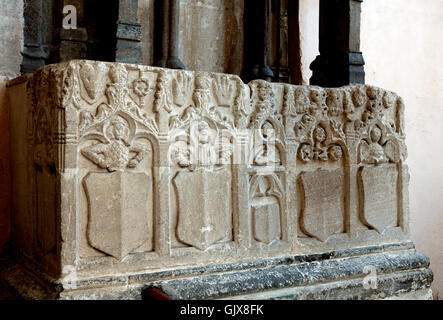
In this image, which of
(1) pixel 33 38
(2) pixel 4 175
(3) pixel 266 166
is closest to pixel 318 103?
(3) pixel 266 166

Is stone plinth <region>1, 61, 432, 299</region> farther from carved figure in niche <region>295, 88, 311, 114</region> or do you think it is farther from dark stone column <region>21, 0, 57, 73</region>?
dark stone column <region>21, 0, 57, 73</region>

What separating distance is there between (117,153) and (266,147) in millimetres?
822

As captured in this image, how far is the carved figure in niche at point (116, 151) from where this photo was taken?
6.95ft

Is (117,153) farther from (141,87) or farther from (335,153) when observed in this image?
(335,153)

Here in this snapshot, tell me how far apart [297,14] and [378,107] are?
1.41 meters

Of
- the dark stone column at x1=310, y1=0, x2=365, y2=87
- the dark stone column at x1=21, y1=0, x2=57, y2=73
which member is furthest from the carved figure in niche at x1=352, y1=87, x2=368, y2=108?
the dark stone column at x1=21, y1=0, x2=57, y2=73

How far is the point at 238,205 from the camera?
2.46 metres

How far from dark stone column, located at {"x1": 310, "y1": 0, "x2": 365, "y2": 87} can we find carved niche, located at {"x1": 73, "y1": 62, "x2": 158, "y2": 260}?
1.45 m

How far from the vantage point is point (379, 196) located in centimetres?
291

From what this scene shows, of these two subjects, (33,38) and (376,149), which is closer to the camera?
(33,38)

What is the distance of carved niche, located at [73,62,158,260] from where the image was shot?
2.11m

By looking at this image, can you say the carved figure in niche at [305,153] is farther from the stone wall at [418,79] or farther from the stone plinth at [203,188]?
the stone wall at [418,79]

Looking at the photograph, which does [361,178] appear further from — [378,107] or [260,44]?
[260,44]
